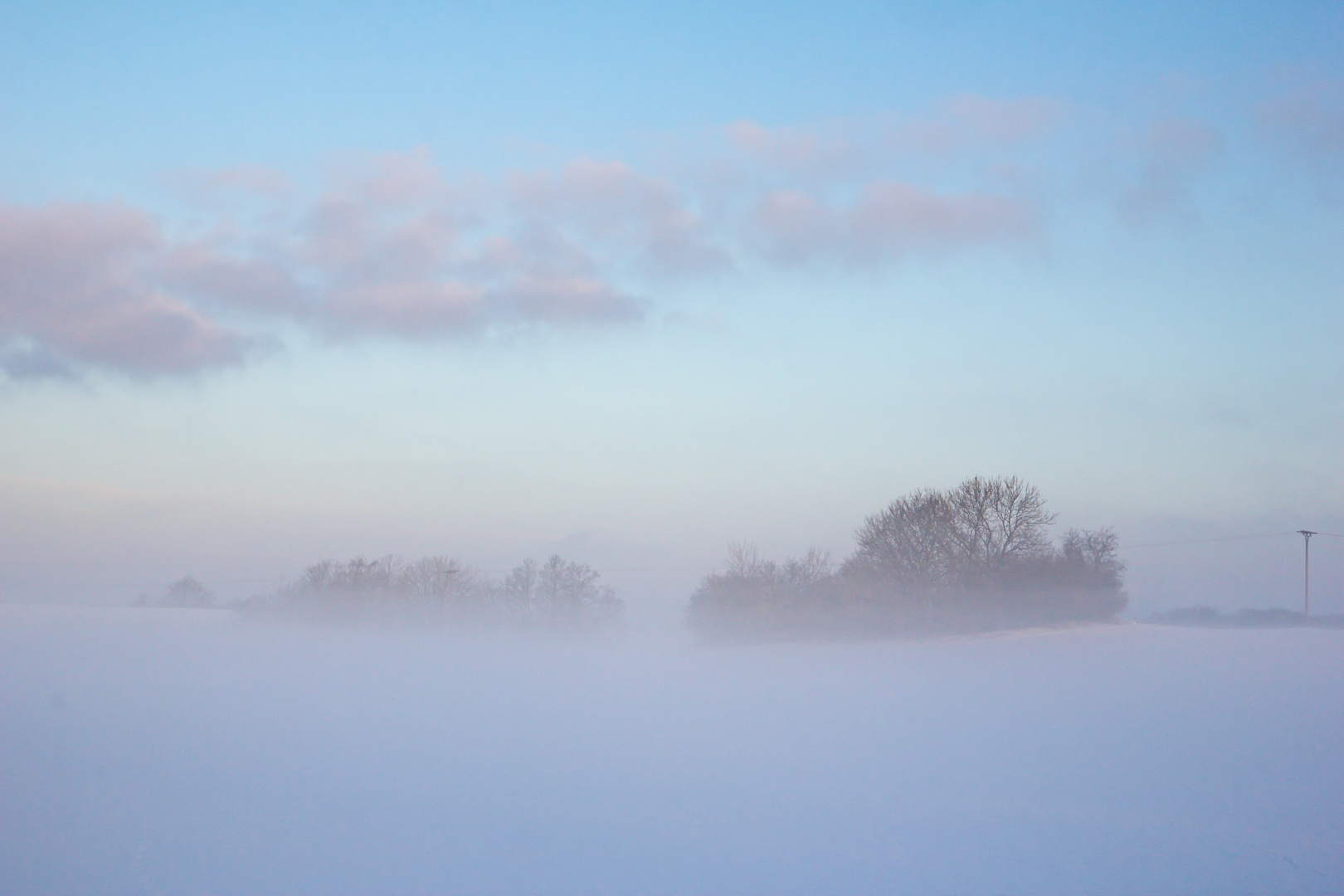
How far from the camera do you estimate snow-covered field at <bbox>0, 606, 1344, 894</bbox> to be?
1080 cm

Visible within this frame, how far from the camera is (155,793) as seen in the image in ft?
43.8

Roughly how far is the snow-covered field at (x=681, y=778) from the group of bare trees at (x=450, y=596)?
2988cm

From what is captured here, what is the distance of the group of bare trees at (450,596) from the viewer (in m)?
55.0

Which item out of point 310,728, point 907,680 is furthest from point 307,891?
point 907,680

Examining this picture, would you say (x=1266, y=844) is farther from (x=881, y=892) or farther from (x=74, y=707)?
(x=74, y=707)

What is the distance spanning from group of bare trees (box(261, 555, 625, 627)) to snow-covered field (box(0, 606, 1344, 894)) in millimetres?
29876

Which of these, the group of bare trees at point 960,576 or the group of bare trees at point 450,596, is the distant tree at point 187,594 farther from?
the group of bare trees at point 960,576

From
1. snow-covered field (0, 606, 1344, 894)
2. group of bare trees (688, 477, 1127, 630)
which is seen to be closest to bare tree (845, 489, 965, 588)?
group of bare trees (688, 477, 1127, 630)

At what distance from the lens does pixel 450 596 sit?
2340 inches

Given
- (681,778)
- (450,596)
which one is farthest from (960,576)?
(450,596)

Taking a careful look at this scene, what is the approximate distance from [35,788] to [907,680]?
20.2 meters

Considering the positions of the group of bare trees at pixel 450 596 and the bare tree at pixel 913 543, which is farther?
the group of bare trees at pixel 450 596

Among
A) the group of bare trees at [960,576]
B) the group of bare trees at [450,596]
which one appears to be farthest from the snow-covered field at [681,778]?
the group of bare trees at [450,596]

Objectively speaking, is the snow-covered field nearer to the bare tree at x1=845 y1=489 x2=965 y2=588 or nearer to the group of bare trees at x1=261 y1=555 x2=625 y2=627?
the bare tree at x1=845 y1=489 x2=965 y2=588
